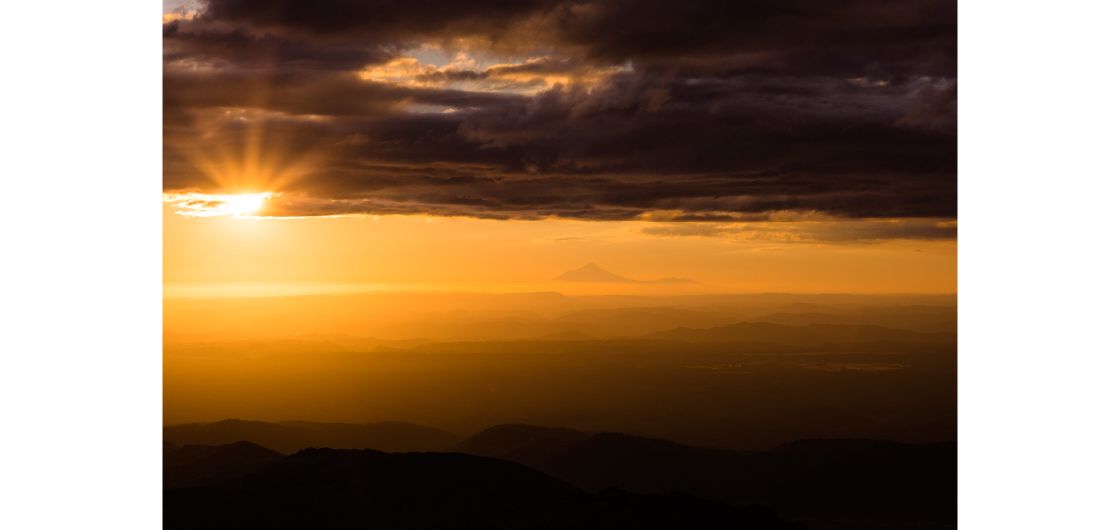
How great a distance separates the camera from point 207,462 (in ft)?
42.7

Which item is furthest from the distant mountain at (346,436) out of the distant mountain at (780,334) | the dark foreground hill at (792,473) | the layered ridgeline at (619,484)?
the distant mountain at (780,334)

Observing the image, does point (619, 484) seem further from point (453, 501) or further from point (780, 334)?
point (780, 334)

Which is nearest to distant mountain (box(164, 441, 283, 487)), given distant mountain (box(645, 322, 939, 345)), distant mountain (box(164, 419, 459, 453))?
distant mountain (box(164, 419, 459, 453))

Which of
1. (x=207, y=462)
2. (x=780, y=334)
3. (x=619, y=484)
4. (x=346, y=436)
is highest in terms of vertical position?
(x=780, y=334)

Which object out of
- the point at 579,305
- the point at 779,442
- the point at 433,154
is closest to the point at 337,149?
the point at 433,154

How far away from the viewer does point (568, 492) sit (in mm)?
12586

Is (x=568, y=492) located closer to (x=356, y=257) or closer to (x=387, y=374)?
(x=387, y=374)

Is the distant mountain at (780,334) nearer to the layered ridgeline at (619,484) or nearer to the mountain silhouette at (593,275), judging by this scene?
the mountain silhouette at (593,275)

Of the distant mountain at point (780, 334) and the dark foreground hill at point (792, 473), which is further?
the distant mountain at point (780, 334)

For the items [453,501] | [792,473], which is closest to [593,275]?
[453,501]

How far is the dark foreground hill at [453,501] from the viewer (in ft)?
41.1

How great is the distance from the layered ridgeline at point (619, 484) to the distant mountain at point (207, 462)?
57cm

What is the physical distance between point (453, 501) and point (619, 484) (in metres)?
1.50

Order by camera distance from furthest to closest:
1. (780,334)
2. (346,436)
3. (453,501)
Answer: (780,334) < (346,436) < (453,501)
